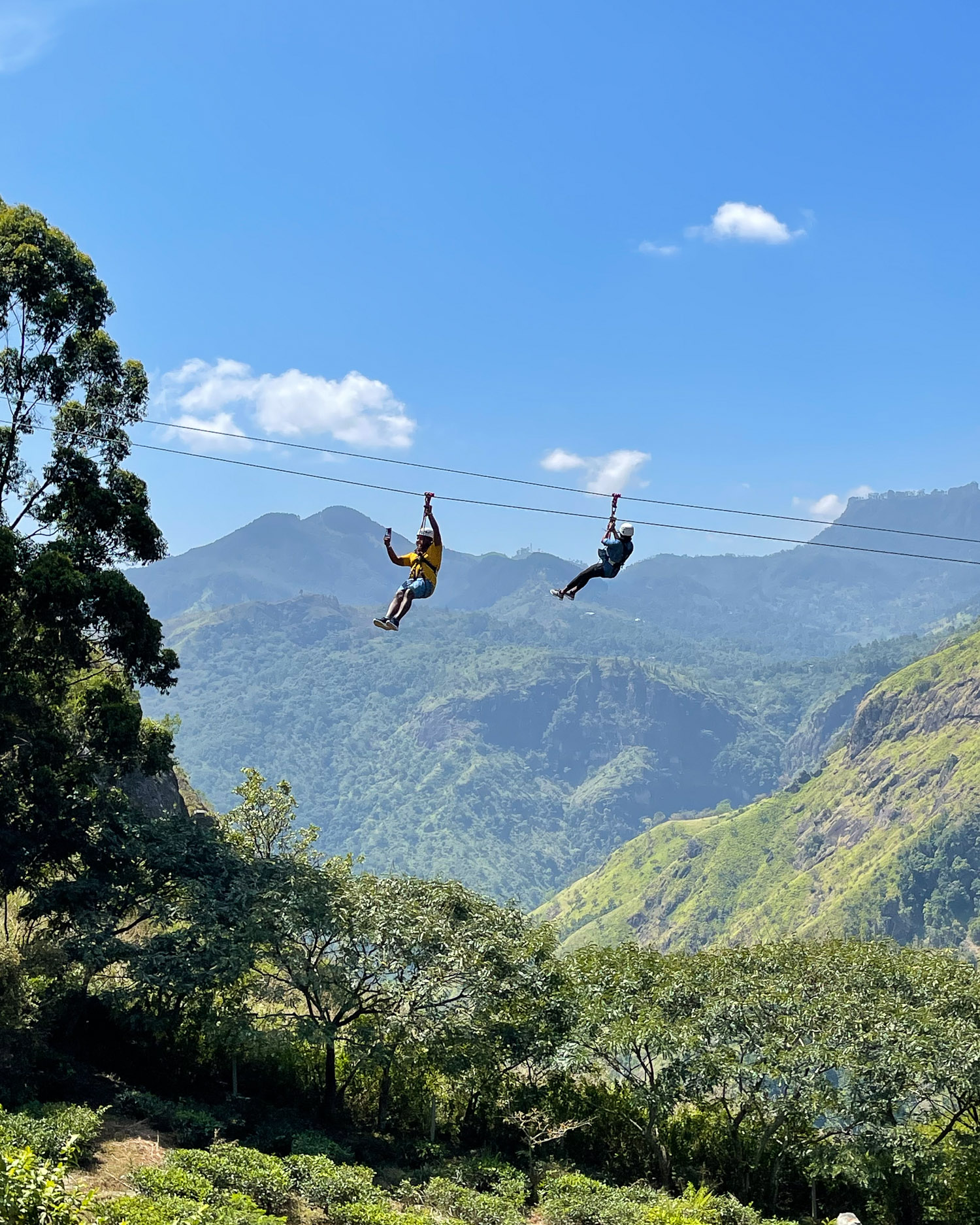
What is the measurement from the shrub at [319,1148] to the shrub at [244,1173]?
97.0 inches

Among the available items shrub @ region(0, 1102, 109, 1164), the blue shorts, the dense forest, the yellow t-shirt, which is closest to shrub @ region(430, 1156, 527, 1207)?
the dense forest

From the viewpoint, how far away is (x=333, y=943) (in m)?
17.0

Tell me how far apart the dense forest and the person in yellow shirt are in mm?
5440

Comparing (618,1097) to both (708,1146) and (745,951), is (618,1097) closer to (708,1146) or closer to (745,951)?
(708,1146)

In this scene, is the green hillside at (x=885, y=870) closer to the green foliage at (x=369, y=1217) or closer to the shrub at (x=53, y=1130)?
the green foliage at (x=369, y=1217)

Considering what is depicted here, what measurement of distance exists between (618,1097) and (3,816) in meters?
12.6

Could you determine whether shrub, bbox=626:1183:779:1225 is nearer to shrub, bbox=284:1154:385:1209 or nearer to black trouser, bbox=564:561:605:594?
shrub, bbox=284:1154:385:1209

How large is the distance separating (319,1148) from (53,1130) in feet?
15.2

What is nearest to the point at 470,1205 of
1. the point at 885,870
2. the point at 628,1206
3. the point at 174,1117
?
the point at 628,1206

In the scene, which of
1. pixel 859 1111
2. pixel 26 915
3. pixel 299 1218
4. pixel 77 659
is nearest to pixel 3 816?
pixel 26 915

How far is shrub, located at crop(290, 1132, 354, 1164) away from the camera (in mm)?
14242

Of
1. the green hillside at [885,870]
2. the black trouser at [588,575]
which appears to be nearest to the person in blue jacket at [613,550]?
the black trouser at [588,575]

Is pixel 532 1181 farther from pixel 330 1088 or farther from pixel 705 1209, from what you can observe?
pixel 330 1088

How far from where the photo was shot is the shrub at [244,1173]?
11.2 meters
